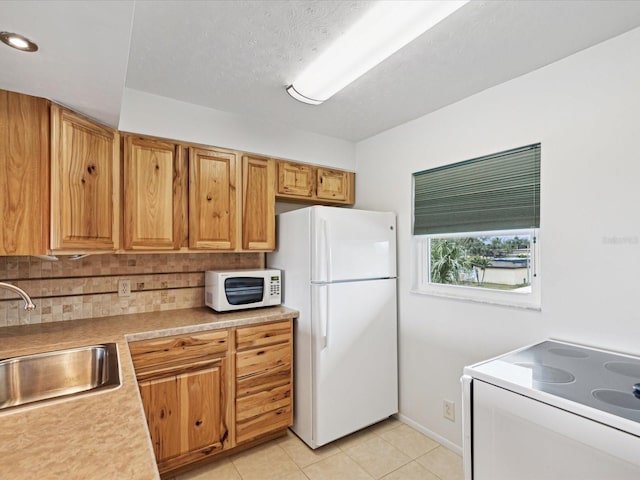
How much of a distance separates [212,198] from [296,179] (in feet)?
2.37

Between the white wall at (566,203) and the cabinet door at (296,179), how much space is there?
3.11 ft

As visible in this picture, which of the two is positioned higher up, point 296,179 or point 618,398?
point 296,179

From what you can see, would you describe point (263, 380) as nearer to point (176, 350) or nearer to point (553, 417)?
point (176, 350)

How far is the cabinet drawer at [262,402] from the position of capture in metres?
2.17

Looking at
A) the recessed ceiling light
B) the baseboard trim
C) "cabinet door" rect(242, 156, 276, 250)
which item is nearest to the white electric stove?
the baseboard trim

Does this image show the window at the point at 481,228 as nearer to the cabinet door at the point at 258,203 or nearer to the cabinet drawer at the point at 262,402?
the cabinet door at the point at 258,203

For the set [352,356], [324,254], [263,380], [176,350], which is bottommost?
[263,380]

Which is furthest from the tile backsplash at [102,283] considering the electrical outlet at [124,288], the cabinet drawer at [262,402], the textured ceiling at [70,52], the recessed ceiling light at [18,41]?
the recessed ceiling light at [18,41]

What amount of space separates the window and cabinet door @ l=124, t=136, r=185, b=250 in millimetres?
1720

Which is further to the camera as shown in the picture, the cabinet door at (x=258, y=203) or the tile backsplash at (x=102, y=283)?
the cabinet door at (x=258, y=203)

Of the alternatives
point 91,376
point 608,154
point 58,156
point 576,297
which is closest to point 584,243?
point 576,297

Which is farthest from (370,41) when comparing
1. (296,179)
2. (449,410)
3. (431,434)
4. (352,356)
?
(431,434)

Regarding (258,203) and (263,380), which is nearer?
(263,380)

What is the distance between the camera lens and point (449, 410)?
2.24m
